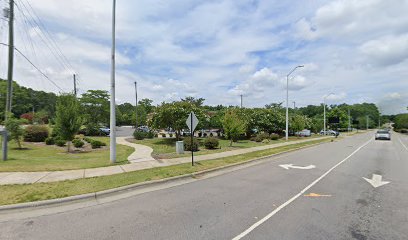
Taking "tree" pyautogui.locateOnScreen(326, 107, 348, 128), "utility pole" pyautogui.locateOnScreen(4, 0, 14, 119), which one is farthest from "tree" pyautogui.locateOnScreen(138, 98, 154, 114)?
"utility pole" pyautogui.locateOnScreen(4, 0, 14, 119)

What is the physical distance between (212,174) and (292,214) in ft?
17.0

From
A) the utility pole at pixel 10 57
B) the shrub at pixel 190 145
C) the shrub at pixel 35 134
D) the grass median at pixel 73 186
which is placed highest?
the utility pole at pixel 10 57

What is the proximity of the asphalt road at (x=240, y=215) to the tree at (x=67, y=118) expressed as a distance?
13539 millimetres

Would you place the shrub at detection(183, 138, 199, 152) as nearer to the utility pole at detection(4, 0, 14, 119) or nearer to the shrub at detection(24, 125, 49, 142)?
the utility pole at detection(4, 0, 14, 119)

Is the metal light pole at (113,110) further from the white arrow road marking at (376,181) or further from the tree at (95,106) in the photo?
the tree at (95,106)

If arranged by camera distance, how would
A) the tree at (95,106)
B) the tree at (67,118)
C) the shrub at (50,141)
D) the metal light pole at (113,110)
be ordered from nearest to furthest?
1. the metal light pole at (113,110)
2. the tree at (67,118)
3. the shrub at (50,141)
4. the tree at (95,106)

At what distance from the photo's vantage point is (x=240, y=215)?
228 inches

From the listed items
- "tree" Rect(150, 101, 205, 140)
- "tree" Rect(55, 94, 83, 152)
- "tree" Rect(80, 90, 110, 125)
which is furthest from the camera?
"tree" Rect(80, 90, 110, 125)

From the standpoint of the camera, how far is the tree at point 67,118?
18458 millimetres

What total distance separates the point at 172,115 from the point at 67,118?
30.1 ft

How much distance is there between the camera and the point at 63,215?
5793 mm

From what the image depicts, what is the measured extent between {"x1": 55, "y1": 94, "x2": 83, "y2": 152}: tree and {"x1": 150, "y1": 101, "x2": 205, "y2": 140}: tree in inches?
301

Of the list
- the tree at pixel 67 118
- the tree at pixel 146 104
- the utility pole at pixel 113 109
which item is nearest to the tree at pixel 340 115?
the tree at pixel 146 104

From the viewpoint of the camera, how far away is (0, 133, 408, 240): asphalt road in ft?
15.9
